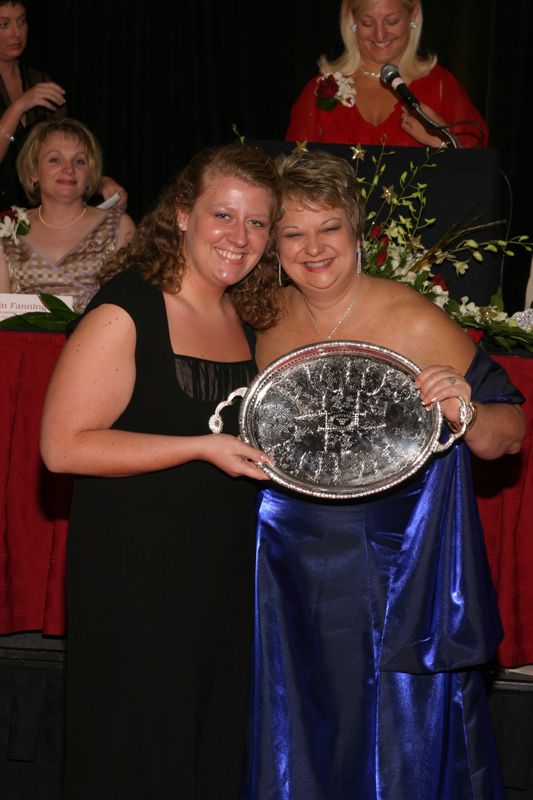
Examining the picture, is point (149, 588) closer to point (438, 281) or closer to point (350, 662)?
point (350, 662)

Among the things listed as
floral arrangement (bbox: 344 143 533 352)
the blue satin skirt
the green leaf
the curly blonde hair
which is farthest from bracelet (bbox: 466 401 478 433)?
the green leaf

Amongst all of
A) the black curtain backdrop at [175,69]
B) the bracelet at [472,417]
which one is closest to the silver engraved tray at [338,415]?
the bracelet at [472,417]

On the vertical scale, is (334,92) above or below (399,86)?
above

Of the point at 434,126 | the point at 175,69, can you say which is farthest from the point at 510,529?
the point at 175,69

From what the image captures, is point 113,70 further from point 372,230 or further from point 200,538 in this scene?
point 200,538

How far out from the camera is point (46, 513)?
9.53 feet

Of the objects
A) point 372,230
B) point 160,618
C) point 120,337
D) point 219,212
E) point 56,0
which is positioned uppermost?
point 56,0

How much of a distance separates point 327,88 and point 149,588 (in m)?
2.29

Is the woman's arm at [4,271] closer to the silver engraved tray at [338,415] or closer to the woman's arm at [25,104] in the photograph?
the woman's arm at [25,104]

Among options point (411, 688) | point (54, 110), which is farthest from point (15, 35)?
point (411, 688)

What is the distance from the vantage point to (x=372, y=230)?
9.48 feet

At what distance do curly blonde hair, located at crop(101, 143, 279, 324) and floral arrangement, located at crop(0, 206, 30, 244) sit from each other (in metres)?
1.58

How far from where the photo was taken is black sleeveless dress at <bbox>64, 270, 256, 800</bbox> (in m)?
1.89

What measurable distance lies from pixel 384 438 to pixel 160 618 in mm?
529
